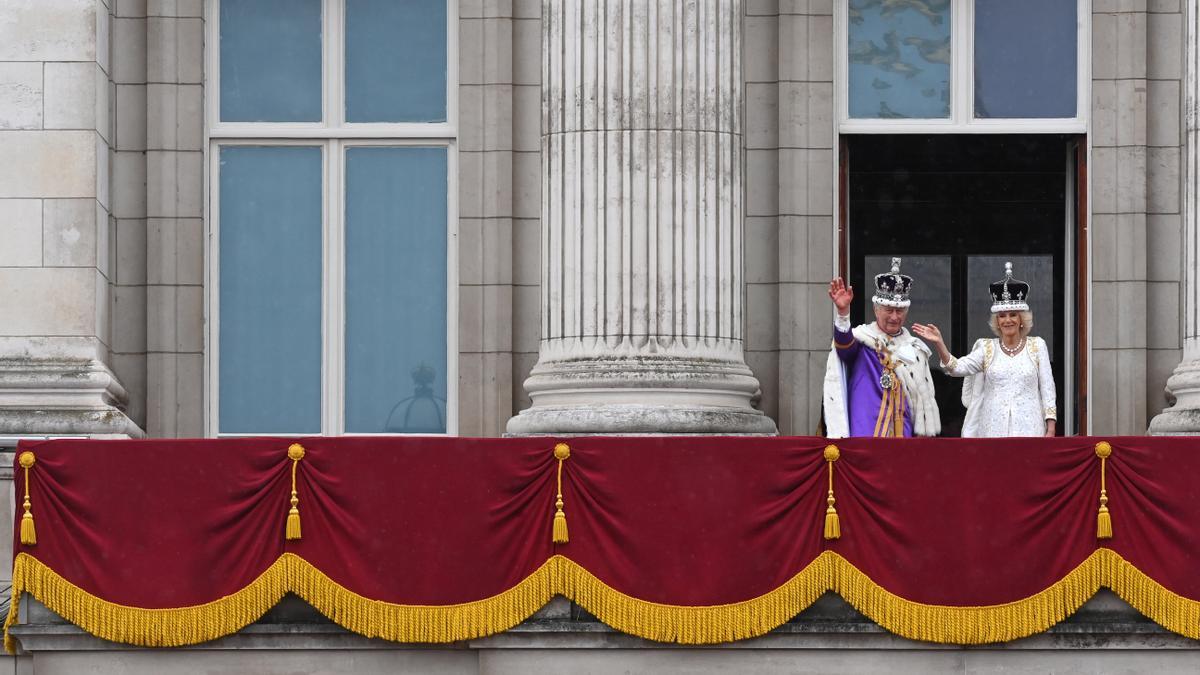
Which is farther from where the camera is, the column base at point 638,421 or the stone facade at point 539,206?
the stone facade at point 539,206

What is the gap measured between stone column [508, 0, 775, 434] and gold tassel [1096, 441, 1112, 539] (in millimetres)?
3476

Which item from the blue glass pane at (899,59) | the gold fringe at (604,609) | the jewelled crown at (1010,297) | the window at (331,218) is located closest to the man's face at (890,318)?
the jewelled crown at (1010,297)

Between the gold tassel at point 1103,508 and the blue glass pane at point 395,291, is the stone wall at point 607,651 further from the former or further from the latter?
the blue glass pane at point 395,291

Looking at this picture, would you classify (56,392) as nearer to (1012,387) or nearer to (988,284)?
(1012,387)

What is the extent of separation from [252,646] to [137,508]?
141cm

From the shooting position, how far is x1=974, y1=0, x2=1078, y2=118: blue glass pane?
22.3 metres

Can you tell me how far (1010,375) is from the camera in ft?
61.7

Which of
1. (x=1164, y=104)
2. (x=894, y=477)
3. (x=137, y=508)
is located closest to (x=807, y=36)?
(x=1164, y=104)

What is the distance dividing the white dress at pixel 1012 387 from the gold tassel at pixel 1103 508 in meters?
1.57

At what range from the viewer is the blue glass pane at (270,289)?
73.1 ft

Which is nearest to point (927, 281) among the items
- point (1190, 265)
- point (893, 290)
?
point (1190, 265)

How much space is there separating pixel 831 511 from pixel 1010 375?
250 cm

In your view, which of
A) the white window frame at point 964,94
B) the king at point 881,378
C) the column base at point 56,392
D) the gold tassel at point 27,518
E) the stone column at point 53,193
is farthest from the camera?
the white window frame at point 964,94

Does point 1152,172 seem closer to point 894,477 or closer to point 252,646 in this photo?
point 894,477
